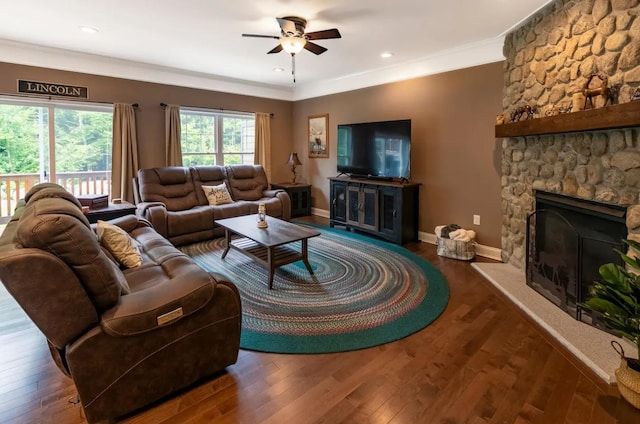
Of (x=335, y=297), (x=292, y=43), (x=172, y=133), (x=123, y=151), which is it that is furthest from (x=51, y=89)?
(x=335, y=297)

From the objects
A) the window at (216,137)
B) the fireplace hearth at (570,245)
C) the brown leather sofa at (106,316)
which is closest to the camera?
the brown leather sofa at (106,316)

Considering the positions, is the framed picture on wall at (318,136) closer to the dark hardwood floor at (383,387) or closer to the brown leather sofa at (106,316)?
the dark hardwood floor at (383,387)

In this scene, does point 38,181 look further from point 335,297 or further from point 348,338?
point 348,338

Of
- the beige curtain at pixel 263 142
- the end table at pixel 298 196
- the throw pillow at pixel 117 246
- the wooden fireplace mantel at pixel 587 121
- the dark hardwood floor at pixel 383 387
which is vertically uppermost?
the beige curtain at pixel 263 142

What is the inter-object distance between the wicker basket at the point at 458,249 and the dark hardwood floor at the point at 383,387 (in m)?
1.60

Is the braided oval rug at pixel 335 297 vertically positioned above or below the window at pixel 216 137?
below

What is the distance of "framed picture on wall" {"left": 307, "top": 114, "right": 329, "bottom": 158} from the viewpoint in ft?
20.8

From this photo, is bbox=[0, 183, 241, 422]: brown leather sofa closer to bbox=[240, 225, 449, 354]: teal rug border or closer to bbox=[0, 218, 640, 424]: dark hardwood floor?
bbox=[0, 218, 640, 424]: dark hardwood floor

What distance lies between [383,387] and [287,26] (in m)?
3.03

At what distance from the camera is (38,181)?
15.0ft

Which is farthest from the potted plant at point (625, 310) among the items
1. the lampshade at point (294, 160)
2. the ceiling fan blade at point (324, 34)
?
the lampshade at point (294, 160)

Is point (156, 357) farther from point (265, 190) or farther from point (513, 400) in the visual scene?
point (265, 190)

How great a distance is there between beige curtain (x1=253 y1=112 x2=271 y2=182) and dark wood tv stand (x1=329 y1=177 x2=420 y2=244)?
1.78 metres

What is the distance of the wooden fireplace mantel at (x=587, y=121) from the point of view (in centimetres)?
201
